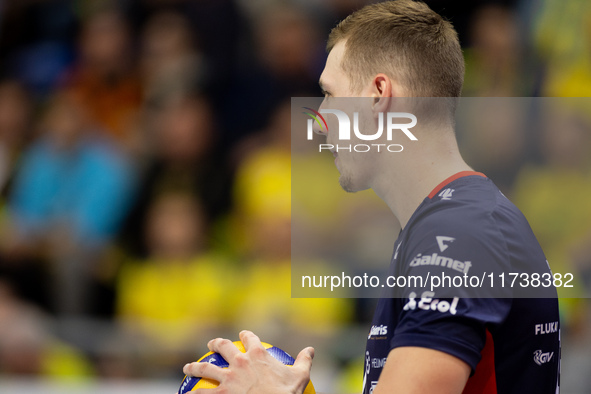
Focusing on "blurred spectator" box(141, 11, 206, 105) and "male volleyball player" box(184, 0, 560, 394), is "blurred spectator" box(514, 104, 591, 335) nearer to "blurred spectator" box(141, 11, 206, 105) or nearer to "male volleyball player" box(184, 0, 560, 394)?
"male volleyball player" box(184, 0, 560, 394)

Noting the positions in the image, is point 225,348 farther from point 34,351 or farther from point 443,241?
point 34,351

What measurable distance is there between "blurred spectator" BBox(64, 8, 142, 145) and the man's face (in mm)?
5143

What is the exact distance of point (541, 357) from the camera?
2.00m

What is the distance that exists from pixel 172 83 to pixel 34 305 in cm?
245

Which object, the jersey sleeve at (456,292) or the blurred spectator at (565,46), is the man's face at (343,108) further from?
the blurred spectator at (565,46)

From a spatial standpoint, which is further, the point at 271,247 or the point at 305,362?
the point at 271,247

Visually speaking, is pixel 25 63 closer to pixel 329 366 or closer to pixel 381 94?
pixel 329 366

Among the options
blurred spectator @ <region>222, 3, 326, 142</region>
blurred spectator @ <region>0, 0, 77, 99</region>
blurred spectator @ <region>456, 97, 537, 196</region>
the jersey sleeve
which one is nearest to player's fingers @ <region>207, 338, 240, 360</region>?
the jersey sleeve

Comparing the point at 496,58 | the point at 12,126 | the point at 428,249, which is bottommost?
the point at 428,249

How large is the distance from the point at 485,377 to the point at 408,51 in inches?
38.8

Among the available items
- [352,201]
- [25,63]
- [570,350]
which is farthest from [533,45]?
[25,63]

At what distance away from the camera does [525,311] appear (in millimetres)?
1937

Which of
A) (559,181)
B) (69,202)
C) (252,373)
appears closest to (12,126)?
(69,202)

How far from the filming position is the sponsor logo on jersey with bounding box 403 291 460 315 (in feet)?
5.75
